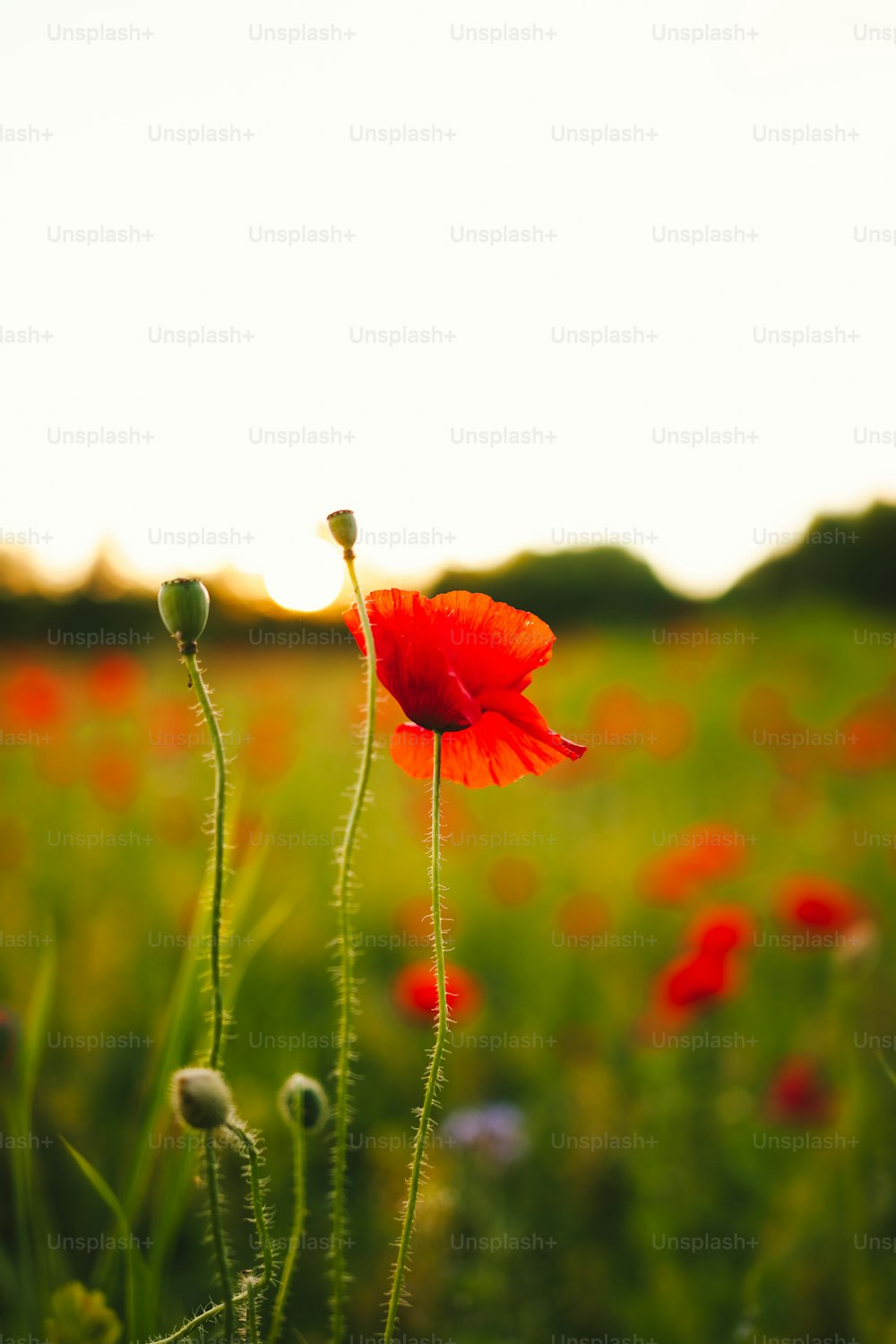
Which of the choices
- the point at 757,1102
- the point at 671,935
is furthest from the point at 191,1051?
the point at 671,935

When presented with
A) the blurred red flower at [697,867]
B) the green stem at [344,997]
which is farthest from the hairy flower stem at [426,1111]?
the blurred red flower at [697,867]

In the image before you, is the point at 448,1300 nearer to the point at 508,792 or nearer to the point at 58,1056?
the point at 58,1056

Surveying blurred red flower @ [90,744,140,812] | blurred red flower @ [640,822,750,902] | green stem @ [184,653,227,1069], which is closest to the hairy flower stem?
green stem @ [184,653,227,1069]

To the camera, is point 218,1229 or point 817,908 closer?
point 218,1229

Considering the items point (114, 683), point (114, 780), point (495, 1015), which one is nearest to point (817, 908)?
point (495, 1015)

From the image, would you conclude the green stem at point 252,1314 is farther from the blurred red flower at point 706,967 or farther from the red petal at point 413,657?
the blurred red flower at point 706,967

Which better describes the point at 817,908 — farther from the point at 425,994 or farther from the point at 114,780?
the point at 114,780
